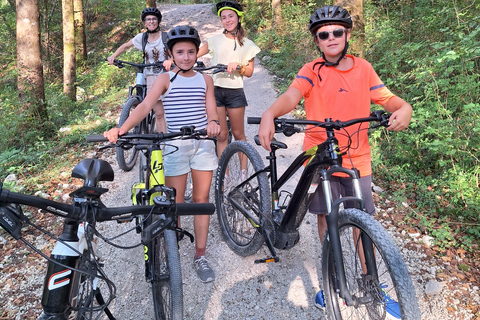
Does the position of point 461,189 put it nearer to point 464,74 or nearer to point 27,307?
point 464,74

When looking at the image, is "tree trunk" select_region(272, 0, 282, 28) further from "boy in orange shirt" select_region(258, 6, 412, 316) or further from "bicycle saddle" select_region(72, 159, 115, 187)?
"bicycle saddle" select_region(72, 159, 115, 187)

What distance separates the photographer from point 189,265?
12.6 ft

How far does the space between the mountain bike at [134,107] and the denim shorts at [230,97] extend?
1.34 metres

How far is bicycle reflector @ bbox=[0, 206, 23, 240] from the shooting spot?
1448mm

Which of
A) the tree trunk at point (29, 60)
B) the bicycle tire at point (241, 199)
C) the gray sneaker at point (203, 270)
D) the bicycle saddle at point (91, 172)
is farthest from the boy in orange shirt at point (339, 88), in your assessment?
the tree trunk at point (29, 60)

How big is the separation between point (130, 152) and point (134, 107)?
3.59 ft

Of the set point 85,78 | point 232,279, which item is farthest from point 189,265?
point 85,78

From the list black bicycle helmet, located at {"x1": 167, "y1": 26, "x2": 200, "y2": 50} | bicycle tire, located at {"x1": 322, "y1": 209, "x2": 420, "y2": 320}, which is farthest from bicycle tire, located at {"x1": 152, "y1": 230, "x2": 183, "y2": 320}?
black bicycle helmet, located at {"x1": 167, "y1": 26, "x2": 200, "y2": 50}

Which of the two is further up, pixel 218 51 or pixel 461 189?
pixel 218 51

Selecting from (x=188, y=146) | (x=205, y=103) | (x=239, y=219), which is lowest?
(x=239, y=219)

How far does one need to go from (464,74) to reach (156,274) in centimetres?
510

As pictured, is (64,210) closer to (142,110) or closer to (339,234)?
(142,110)

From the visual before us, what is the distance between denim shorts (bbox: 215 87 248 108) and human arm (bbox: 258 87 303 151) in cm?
188

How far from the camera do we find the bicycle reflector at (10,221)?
145 cm
